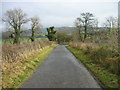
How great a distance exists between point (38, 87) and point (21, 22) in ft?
160

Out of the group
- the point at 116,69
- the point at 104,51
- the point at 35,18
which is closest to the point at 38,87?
the point at 116,69

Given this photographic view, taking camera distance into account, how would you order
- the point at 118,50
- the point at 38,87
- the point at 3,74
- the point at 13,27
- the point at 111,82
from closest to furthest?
the point at 38,87, the point at 111,82, the point at 3,74, the point at 118,50, the point at 13,27

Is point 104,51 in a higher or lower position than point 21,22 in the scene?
lower

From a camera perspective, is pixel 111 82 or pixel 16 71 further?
pixel 16 71

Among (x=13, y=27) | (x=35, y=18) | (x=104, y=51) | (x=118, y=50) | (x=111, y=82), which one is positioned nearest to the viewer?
(x=111, y=82)

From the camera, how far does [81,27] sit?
2255 inches

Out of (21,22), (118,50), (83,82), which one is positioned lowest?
(83,82)

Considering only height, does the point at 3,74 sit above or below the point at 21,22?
below

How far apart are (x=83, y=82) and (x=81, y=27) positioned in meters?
49.0

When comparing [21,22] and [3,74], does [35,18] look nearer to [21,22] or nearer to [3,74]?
[21,22]

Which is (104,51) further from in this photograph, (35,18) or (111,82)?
(35,18)

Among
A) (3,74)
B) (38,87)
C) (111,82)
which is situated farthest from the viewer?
(3,74)

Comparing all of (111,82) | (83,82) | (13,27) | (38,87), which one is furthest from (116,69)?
(13,27)

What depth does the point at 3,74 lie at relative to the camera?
33.7 ft
